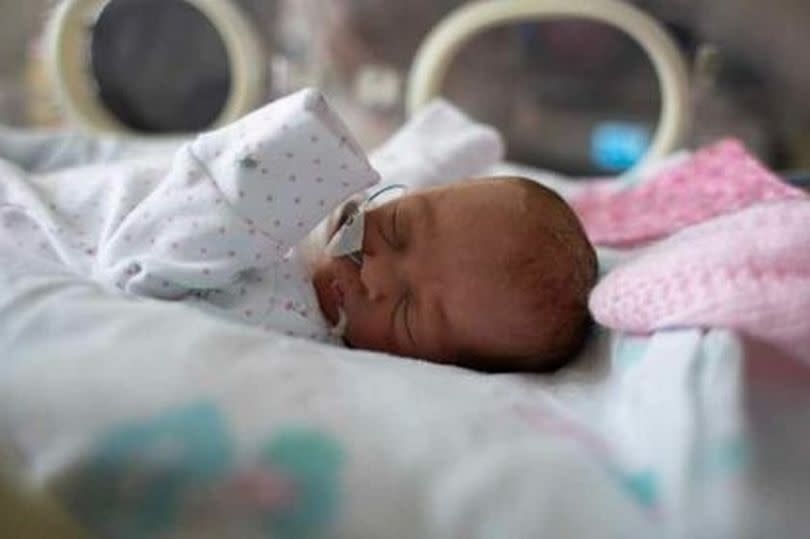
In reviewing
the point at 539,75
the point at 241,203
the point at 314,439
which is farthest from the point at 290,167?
the point at 539,75

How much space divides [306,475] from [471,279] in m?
0.32

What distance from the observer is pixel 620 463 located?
2.20 ft

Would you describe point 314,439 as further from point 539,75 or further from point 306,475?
point 539,75

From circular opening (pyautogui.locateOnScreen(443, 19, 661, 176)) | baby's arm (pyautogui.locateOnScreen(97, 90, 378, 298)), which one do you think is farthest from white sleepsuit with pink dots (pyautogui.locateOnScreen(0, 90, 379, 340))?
circular opening (pyautogui.locateOnScreen(443, 19, 661, 176))

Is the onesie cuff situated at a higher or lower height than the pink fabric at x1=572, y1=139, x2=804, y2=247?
higher

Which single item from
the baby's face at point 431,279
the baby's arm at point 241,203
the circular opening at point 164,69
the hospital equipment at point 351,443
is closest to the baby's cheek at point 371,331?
the baby's face at point 431,279

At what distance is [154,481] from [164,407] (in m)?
0.04

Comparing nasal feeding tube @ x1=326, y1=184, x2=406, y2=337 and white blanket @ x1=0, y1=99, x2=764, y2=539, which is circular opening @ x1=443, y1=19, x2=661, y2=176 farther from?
white blanket @ x1=0, y1=99, x2=764, y2=539

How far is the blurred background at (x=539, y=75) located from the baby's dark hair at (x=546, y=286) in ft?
3.03

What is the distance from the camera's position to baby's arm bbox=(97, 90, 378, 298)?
0.87 meters

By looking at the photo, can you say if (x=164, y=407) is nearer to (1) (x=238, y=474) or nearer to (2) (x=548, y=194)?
(1) (x=238, y=474)

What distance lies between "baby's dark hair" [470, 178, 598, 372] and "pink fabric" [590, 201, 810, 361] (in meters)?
0.04

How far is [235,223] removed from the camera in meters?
0.88

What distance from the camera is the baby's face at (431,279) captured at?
933 mm
